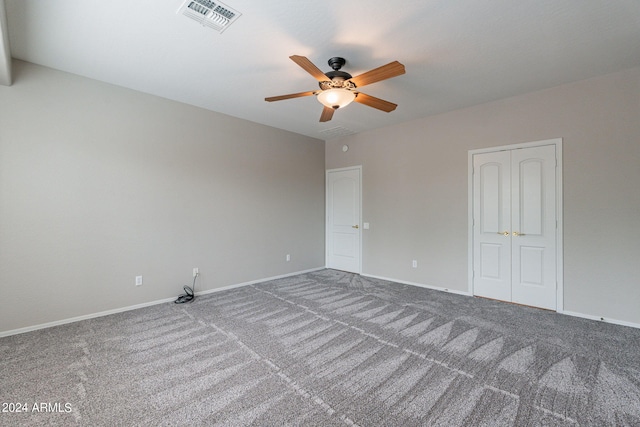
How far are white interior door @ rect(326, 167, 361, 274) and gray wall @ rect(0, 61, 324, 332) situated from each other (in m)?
1.42

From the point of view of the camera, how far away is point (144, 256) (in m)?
3.63

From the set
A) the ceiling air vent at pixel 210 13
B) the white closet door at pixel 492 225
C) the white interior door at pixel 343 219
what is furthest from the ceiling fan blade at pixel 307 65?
the white interior door at pixel 343 219

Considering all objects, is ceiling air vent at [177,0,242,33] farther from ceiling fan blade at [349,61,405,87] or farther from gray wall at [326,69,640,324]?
gray wall at [326,69,640,324]

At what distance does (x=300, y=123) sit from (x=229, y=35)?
2469 mm

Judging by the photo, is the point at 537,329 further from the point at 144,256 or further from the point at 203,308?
the point at 144,256

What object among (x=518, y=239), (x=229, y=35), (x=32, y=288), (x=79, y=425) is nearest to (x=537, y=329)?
(x=518, y=239)

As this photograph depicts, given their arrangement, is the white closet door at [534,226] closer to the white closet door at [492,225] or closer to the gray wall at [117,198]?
the white closet door at [492,225]

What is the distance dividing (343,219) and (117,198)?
3892 mm

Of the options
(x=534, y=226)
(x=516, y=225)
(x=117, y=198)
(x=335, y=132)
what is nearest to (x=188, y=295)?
(x=117, y=198)

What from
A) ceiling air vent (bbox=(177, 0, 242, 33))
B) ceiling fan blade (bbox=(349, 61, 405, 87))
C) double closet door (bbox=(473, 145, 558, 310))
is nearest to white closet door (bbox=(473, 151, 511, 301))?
double closet door (bbox=(473, 145, 558, 310))

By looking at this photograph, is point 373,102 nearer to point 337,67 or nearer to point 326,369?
point 337,67

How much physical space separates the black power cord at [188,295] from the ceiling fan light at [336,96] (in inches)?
125

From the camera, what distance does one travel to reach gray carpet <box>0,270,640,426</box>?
68.7 inches

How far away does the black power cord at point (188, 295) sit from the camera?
382cm
